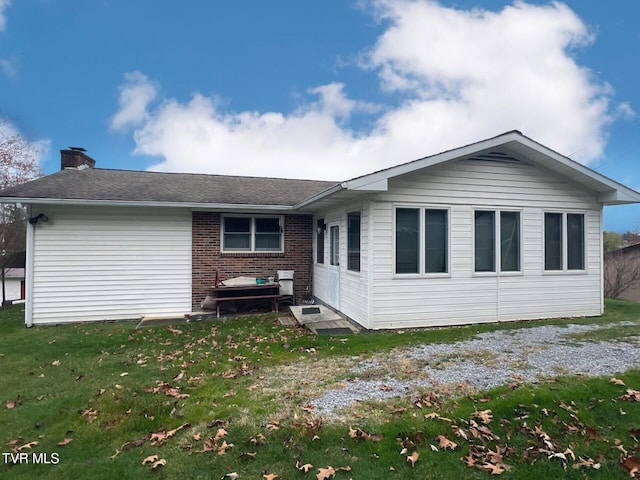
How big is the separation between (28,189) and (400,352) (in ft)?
30.7

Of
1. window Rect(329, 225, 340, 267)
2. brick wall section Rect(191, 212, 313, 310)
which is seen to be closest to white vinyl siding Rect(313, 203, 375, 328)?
window Rect(329, 225, 340, 267)

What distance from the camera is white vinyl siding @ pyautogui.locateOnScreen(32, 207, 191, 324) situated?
898cm

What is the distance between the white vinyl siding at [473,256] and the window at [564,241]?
0.14 meters

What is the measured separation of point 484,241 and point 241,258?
6280 mm

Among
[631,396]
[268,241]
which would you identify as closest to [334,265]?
[268,241]

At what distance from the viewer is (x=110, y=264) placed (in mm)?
9367

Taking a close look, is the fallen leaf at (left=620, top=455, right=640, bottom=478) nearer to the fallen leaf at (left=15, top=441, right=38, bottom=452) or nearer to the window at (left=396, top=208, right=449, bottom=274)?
the window at (left=396, top=208, right=449, bottom=274)

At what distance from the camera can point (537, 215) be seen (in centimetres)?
826

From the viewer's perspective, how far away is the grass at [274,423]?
9.55 feet

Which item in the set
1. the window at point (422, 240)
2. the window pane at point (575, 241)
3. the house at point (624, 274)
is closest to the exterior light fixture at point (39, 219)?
the window at point (422, 240)

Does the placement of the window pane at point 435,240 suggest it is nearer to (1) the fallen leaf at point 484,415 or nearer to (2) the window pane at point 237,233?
(1) the fallen leaf at point 484,415

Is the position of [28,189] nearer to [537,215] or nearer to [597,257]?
[537,215]

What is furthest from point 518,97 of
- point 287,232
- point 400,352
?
point 400,352

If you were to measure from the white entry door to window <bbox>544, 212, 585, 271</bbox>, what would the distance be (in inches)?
187
